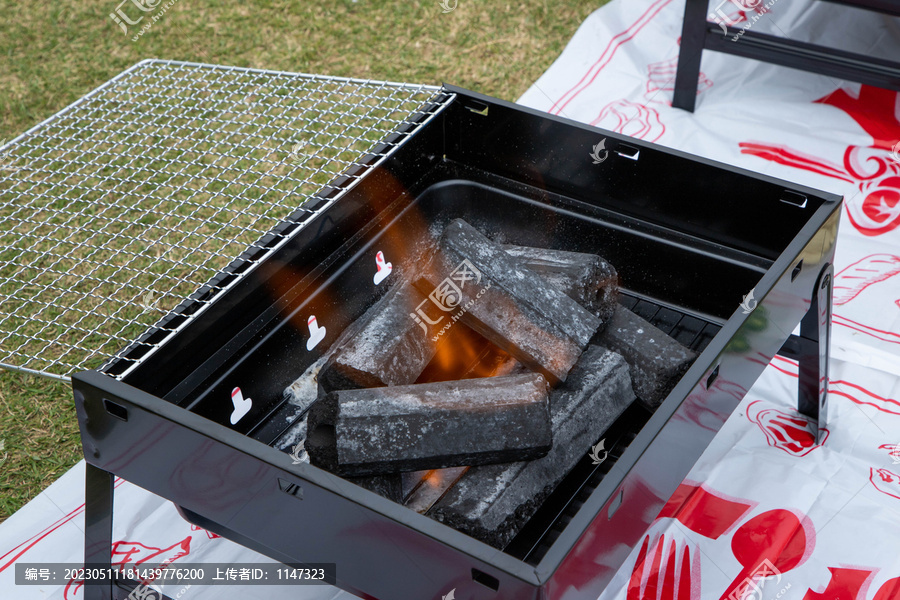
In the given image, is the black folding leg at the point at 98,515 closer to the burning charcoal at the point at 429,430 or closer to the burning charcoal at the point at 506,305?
the burning charcoal at the point at 429,430

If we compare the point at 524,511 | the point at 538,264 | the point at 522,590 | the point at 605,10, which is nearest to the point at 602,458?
the point at 524,511

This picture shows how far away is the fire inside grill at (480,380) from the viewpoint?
1.36m

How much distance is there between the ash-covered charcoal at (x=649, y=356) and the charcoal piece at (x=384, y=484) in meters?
0.47

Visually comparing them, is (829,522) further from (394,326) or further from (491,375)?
(394,326)

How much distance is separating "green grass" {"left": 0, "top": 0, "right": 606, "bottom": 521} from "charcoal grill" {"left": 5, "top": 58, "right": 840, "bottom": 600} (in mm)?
1371

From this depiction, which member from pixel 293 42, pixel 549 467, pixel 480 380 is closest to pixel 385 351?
pixel 480 380

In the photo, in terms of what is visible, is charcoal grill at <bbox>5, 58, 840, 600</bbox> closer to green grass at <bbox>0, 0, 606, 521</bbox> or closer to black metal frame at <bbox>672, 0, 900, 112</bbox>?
black metal frame at <bbox>672, 0, 900, 112</bbox>

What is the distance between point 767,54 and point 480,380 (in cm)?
178

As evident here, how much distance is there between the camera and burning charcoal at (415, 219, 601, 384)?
154 centimetres

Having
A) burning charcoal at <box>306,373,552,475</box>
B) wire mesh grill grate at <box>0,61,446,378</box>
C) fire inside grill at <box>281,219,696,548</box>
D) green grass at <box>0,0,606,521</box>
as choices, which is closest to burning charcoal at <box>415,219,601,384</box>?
fire inside grill at <box>281,219,696,548</box>

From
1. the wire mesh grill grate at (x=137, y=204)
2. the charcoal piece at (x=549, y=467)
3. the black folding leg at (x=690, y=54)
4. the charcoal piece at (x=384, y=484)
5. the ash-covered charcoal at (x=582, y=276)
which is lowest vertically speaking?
the wire mesh grill grate at (x=137, y=204)

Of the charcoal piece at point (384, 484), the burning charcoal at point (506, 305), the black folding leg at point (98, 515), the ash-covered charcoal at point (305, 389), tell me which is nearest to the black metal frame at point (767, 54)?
the burning charcoal at point (506, 305)

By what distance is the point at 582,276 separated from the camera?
1651mm

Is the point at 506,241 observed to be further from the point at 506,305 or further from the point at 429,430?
the point at 429,430
